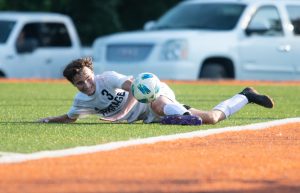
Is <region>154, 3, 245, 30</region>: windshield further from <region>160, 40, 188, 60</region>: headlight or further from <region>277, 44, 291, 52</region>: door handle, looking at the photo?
<region>277, 44, 291, 52</region>: door handle

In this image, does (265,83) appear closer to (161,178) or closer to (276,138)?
(276,138)

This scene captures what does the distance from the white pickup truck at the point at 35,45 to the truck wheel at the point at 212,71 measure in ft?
14.5

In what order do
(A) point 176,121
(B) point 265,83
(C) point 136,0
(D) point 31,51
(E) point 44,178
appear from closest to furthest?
(E) point 44,178 → (A) point 176,121 → (B) point 265,83 → (D) point 31,51 → (C) point 136,0

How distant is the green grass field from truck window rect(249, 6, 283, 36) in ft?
5.17

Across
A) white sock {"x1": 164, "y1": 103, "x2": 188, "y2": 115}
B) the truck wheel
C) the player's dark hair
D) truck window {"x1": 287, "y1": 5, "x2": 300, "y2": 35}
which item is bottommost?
the truck wheel

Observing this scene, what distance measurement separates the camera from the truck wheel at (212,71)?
2130 centimetres

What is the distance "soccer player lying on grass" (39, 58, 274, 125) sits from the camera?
11.6 metres

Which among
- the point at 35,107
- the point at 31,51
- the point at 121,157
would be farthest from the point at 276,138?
the point at 31,51

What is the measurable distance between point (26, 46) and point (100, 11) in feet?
33.3

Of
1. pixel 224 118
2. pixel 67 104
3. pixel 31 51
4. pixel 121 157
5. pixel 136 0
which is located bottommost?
pixel 136 0

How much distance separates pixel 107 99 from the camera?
1175 centimetres

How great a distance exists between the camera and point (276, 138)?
35.9ft

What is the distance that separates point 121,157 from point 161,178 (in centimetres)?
109

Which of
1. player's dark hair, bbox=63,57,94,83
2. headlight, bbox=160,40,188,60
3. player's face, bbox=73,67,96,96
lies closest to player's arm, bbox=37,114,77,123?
player's face, bbox=73,67,96,96
